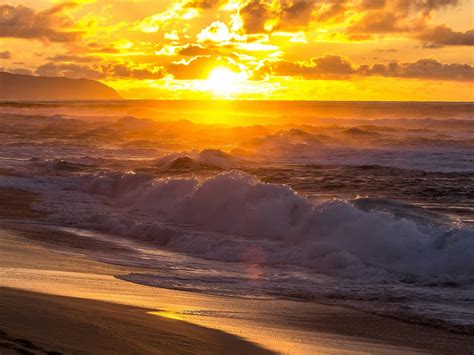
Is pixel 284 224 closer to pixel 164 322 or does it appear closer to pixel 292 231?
pixel 292 231

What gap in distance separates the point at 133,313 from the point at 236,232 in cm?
863

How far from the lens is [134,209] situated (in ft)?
63.3

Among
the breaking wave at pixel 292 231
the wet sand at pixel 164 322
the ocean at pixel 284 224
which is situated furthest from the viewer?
the breaking wave at pixel 292 231

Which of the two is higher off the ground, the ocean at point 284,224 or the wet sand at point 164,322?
the ocean at point 284,224

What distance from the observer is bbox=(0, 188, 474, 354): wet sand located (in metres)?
5.86

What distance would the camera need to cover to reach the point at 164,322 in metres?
Answer: 6.99

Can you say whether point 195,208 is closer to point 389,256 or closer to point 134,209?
point 134,209

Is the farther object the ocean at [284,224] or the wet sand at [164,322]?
the ocean at [284,224]

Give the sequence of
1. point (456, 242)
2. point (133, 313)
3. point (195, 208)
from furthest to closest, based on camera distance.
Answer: point (195, 208)
point (456, 242)
point (133, 313)

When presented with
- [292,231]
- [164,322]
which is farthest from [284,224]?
[164,322]

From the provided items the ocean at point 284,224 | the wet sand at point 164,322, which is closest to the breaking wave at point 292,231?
the ocean at point 284,224

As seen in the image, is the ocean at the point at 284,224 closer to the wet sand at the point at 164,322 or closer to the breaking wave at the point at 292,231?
the breaking wave at the point at 292,231

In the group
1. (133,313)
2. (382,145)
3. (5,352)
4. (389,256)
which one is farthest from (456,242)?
(382,145)

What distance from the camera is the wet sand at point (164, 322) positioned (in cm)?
586
